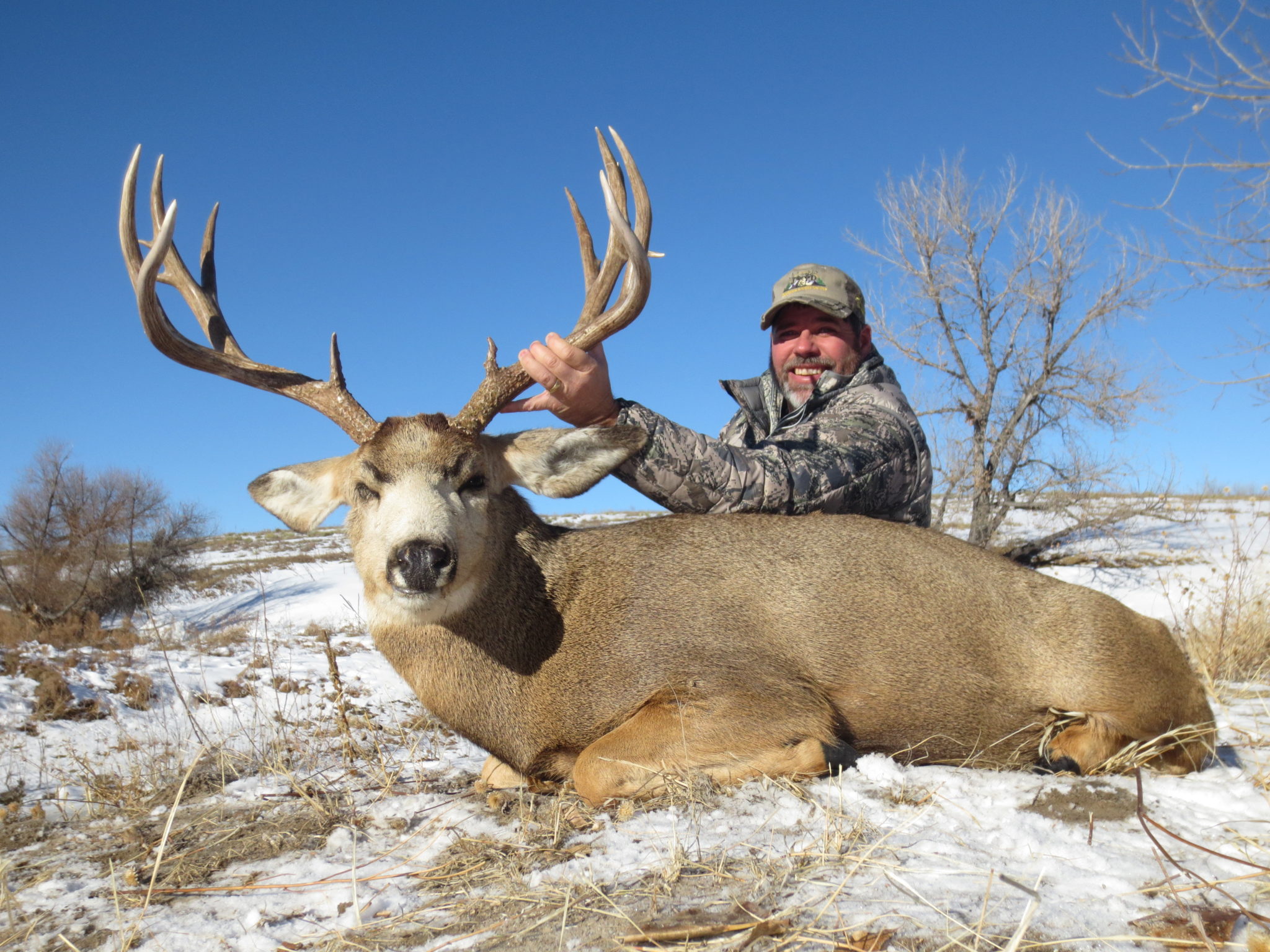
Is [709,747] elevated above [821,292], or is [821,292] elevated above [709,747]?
[821,292]

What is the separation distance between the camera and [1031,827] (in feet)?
9.29

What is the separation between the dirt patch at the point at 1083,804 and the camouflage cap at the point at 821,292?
3893 mm

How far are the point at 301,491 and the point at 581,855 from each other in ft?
8.66

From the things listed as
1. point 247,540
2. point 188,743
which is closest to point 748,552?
point 188,743

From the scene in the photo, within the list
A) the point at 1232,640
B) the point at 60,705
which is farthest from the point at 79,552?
the point at 1232,640

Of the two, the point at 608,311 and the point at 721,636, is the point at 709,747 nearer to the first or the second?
the point at 721,636

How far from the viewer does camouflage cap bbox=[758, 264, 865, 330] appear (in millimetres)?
6156

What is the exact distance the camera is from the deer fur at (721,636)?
3.63 metres

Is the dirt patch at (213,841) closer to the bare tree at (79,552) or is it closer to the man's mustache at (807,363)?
the man's mustache at (807,363)

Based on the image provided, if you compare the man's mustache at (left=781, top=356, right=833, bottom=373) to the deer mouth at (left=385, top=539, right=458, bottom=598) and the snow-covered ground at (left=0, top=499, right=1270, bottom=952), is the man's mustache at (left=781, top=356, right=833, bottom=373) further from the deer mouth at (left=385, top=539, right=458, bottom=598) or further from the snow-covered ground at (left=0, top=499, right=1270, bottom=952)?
the deer mouth at (left=385, top=539, right=458, bottom=598)

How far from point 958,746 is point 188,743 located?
465cm

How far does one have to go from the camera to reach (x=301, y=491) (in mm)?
4406

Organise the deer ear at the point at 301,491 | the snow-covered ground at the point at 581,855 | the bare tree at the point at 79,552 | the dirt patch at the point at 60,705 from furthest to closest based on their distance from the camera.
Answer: the bare tree at the point at 79,552 < the dirt patch at the point at 60,705 < the deer ear at the point at 301,491 < the snow-covered ground at the point at 581,855

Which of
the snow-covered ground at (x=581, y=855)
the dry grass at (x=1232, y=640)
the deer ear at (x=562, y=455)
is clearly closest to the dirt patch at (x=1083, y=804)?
the snow-covered ground at (x=581, y=855)
